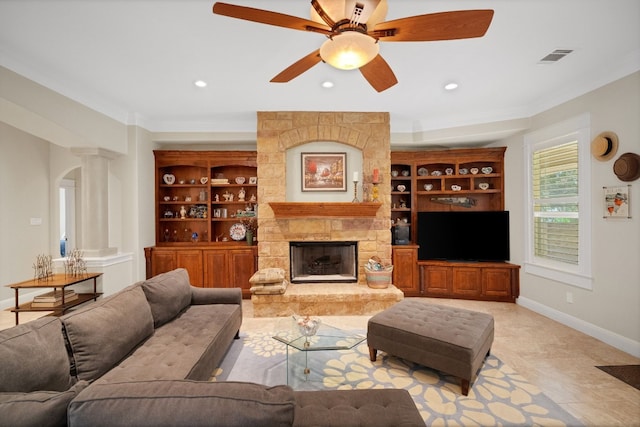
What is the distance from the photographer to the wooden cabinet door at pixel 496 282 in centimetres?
447

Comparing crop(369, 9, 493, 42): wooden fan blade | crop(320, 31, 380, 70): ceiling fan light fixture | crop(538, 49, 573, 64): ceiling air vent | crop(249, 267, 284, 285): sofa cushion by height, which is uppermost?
crop(538, 49, 573, 64): ceiling air vent

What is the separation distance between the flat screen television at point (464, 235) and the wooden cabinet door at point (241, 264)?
2846mm

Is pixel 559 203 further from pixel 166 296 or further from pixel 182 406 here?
pixel 166 296

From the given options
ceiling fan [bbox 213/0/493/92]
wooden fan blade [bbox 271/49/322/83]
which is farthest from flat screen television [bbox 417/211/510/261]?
ceiling fan [bbox 213/0/493/92]

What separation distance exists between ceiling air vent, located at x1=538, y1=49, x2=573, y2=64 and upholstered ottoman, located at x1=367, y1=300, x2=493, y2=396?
8.52 feet

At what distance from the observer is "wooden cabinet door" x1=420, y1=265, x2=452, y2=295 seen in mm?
4695

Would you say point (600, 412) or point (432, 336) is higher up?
point (432, 336)

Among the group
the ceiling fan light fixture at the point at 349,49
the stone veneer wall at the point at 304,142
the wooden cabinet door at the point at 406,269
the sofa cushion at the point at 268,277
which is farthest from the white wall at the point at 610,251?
the sofa cushion at the point at 268,277

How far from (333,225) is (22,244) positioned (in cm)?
511

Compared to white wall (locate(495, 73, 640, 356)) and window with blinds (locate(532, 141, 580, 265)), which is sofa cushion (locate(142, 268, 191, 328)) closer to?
white wall (locate(495, 73, 640, 356))

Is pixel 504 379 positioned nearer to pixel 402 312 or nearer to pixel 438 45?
pixel 402 312

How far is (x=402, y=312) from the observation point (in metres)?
2.80

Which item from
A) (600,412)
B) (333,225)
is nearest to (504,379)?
(600,412)

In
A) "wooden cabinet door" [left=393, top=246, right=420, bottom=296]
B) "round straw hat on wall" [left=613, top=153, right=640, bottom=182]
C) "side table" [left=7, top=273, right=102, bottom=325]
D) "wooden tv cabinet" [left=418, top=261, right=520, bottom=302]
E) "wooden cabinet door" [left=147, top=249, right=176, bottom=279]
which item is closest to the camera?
"round straw hat on wall" [left=613, top=153, right=640, bottom=182]
